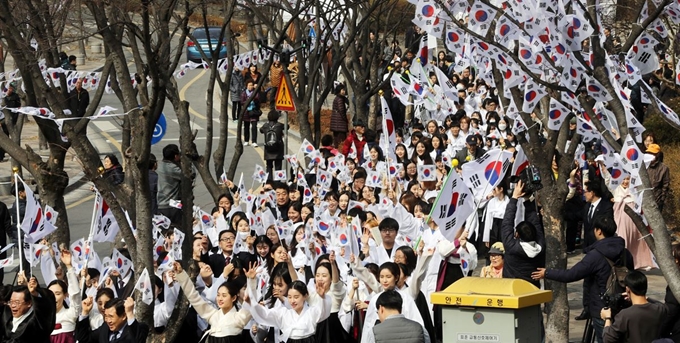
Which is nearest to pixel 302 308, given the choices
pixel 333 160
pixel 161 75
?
pixel 161 75

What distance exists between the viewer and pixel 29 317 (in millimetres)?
9906

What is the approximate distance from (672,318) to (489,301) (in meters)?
1.51

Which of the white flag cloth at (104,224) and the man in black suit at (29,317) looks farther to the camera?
the white flag cloth at (104,224)

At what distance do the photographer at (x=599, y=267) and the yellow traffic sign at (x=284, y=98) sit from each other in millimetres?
8857

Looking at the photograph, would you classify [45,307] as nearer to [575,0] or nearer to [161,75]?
[161,75]

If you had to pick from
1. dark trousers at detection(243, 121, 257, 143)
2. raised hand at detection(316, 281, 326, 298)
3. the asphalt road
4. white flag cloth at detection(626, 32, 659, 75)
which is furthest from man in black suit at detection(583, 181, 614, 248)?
dark trousers at detection(243, 121, 257, 143)

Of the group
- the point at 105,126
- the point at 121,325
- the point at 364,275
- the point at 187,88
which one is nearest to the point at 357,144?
the point at 364,275

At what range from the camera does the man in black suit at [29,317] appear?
32.2ft

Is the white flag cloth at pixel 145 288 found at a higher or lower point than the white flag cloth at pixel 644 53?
lower

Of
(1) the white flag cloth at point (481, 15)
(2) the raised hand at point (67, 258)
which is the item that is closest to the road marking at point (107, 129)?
(2) the raised hand at point (67, 258)

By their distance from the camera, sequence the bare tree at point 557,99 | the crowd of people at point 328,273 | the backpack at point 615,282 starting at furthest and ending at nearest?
the crowd of people at point 328,273, the backpack at point 615,282, the bare tree at point 557,99

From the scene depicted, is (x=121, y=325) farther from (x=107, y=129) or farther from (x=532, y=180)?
(x=107, y=129)

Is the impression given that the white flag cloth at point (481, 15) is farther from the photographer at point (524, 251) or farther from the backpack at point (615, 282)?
the backpack at point (615, 282)

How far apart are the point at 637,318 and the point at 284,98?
10.9m
